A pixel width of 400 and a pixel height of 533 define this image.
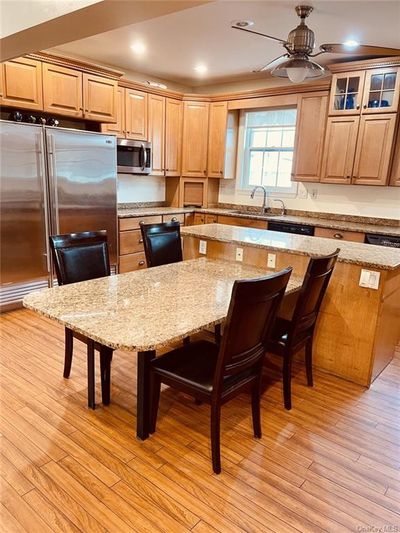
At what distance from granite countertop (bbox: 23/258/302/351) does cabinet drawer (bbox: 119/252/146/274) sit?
220 cm

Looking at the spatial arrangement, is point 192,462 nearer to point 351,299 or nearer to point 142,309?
point 142,309

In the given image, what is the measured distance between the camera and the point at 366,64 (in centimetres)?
407

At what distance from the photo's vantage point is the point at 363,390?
2.65 metres

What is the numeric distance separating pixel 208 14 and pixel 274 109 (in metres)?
2.33

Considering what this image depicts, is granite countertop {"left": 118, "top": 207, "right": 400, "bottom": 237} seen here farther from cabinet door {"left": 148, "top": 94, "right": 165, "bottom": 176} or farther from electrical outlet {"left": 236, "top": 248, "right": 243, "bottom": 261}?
electrical outlet {"left": 236, "top": 248, "right": 243, "bottom": 261}

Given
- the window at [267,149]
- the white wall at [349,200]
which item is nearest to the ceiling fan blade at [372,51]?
the window at [267,149]

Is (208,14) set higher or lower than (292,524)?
higher

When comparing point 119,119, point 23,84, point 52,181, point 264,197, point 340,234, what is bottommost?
point 340,234

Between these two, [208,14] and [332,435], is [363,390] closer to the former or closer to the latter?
[332,435]

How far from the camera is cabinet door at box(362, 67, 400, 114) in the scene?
3.95 m

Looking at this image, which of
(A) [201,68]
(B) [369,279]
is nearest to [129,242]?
(A) [201,68]

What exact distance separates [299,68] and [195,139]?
10.6ft

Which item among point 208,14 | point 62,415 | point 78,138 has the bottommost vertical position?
point 62,415

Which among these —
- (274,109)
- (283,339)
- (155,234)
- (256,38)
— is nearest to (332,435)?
(283,339)
